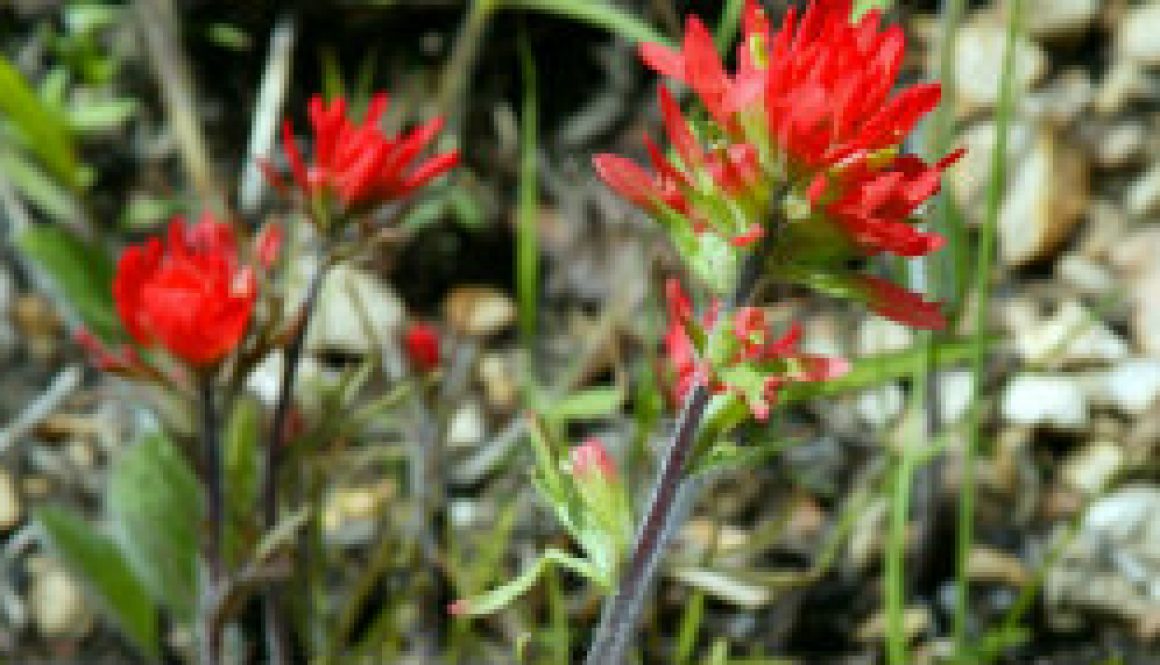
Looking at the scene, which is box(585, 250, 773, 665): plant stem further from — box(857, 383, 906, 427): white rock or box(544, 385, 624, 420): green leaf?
box(857, 383, 906, 427): white rock

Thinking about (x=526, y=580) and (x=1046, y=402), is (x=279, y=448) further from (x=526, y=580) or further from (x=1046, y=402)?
(x=1046, y=402)

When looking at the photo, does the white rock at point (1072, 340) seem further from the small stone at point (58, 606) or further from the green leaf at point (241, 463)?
the small stone at point (58, 606)

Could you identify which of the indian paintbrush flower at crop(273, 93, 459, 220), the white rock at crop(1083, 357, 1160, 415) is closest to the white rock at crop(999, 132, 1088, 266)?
the white rock at crop(1083, 357, 1160, 415)

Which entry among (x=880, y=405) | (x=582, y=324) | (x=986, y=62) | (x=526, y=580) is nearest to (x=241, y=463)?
(x=582, y=324)

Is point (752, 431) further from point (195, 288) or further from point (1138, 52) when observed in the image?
point (1138, 52)

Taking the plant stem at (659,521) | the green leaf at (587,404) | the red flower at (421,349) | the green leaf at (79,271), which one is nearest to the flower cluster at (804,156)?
the plant stem at (659,521)
